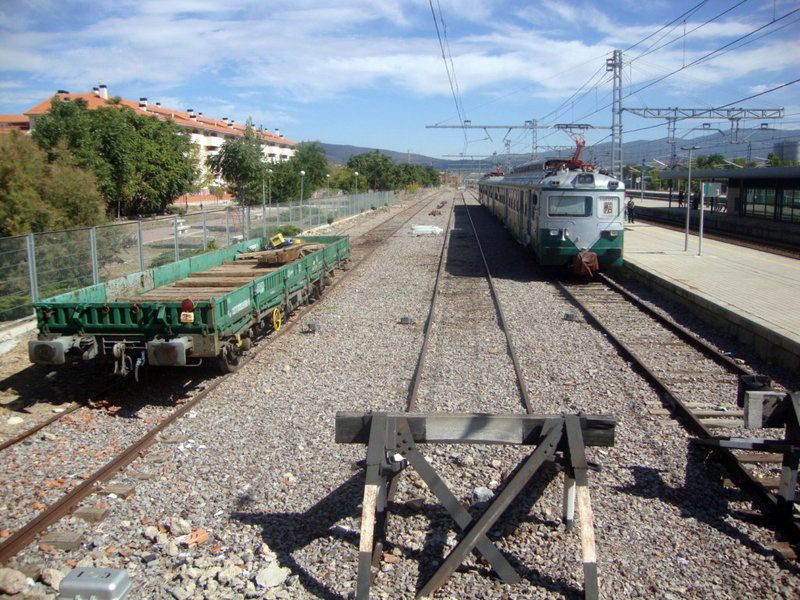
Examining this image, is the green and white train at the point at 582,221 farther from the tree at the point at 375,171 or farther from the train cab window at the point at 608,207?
the tree at the point at 375,171

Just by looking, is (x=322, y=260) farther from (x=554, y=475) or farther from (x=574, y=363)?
(x=554, y=475)

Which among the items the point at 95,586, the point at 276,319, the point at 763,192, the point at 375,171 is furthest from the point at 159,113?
the point at 95,586

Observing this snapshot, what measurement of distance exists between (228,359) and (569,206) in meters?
10.7

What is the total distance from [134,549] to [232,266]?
338 inches

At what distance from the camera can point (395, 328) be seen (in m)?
11.8

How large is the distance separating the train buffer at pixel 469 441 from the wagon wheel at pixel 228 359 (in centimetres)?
436

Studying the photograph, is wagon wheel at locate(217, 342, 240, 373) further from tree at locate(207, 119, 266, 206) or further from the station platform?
tree at locate(207, 119, 266, 206)

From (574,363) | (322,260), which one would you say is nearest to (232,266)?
(322,260)

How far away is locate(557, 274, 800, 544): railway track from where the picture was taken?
5879mm

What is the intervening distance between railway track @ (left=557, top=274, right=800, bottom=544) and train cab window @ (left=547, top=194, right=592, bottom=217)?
266cm

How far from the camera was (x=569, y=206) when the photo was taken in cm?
1664

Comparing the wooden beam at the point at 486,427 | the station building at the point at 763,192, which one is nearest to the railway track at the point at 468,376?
the wooden beam at the point at 486,427

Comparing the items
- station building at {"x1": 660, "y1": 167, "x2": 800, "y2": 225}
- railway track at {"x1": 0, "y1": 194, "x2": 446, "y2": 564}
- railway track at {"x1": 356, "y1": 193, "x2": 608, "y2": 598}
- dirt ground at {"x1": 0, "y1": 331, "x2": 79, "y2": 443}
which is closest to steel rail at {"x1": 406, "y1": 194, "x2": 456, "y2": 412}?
railway track at {"x1": 356, "y1": 193, "x2": 608, "y2": 598}

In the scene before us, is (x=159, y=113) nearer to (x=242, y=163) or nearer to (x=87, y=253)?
(x=242, y=163)
